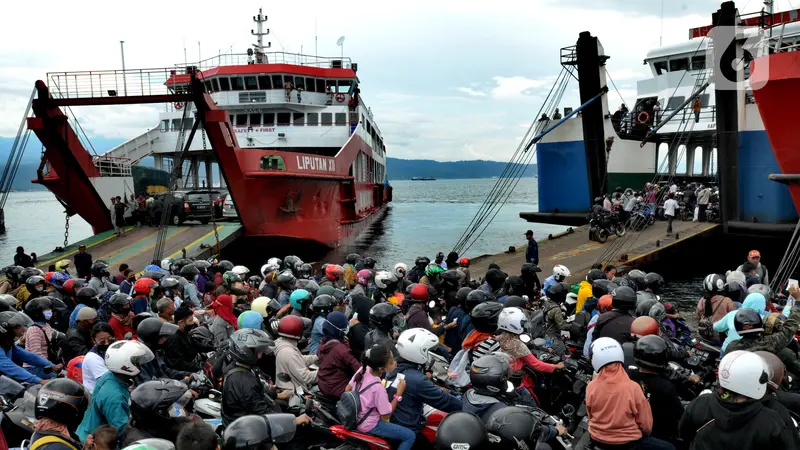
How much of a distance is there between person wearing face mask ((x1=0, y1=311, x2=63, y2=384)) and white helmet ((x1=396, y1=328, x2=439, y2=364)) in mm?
3361

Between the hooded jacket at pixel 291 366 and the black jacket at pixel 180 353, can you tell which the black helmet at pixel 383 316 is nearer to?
the hooded jacket at pixel 291 366

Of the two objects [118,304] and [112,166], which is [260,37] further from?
[118,304]

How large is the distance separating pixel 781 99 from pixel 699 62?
17073mm

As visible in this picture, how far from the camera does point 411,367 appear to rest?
4.53 meters

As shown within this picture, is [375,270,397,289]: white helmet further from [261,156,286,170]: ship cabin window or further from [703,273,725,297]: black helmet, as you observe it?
[261,156,286,170]: ship cabin window

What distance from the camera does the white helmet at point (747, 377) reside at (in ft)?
→ 10.9

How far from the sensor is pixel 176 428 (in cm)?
379

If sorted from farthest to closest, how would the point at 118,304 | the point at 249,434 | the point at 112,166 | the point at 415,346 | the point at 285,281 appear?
the point at 112,166 → the point at 285,281 → the point at 118,304 → the point at 415,346 → the point at 249,434

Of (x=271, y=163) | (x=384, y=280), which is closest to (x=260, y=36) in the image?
(x=271, y=163)

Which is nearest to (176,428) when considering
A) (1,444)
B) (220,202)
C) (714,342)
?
(1,444)

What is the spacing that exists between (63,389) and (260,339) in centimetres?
128

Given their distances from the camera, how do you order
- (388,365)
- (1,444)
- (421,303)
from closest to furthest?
1. (1,444)
2. (388,365)
3. (421,303)

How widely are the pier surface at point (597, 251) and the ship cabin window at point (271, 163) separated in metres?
6.81

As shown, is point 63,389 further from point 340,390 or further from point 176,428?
point 340,390
